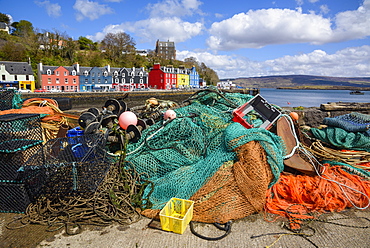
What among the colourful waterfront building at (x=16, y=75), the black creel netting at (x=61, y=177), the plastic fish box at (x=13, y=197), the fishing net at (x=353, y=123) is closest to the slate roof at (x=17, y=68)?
the colourful waterfront building at (x=16, y=75)

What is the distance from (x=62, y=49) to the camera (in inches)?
2251

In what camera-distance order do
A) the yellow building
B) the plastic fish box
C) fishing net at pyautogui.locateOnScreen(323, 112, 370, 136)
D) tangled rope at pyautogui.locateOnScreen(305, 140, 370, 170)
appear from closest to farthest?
the plastic fish box, tangled rope at pyautogui.locateOnScreen(305, 140, 370, 170), fishing net at pyautogui.locateOnScreen(323, 112, 370, 136), the yellow building

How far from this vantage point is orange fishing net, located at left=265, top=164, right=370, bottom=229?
10.8ft

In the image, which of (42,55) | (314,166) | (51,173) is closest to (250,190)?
(314,166)

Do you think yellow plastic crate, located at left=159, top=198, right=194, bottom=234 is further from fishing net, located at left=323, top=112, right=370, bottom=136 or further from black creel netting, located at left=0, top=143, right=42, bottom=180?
fishing net, located at left=323, top=112, right=370, bottom=136

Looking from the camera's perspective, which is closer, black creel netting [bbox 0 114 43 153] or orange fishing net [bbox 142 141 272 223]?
orange fishing net [bbox 142 141 272 223]

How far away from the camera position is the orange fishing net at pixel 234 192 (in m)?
3.04

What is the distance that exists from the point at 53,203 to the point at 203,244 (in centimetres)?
208

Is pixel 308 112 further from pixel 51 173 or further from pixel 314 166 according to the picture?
pixel 51 173

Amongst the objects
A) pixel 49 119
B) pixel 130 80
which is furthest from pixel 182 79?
pixel 49 119

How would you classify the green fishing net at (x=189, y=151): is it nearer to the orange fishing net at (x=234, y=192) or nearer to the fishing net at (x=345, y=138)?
the orange fishing net at (x=234, y=192)

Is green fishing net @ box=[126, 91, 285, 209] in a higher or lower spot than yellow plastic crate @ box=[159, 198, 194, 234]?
higher

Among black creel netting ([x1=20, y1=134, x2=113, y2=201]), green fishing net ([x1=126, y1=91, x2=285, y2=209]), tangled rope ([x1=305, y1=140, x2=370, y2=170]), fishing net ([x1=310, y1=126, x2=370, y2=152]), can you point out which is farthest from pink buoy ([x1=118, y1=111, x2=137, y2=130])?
fishing net ([x1=310, y1=126, x2=370, y2=152])

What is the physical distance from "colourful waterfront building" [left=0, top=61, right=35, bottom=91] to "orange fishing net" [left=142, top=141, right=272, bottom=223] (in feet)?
147
